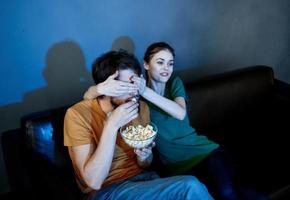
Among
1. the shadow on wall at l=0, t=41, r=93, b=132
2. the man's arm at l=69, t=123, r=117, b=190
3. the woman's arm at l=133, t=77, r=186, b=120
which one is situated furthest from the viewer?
the shadow on wall at l=0, t=41, r=93, b=132

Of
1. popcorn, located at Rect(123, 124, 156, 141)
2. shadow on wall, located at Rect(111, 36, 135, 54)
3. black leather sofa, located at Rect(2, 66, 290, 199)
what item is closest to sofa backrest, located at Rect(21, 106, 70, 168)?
black leather sofa, located at Rect(2, 66, 290, 199)

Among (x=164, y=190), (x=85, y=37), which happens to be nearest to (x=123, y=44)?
(x=85, y=37)

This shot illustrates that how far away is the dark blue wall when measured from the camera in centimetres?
186

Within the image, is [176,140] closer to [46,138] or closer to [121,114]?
[121,114]

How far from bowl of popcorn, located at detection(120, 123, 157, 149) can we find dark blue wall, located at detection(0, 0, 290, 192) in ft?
2.21

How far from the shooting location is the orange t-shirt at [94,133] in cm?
145

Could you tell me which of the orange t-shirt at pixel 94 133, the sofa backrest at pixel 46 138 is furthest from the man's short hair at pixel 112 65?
the sofa backrest at pixel 46 138

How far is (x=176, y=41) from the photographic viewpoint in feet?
7.86

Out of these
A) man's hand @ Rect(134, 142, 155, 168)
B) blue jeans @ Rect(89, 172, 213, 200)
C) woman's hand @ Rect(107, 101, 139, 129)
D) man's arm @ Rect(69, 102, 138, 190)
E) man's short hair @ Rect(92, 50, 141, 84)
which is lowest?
blue jeans @ Rect(89, 172, 213, 200)

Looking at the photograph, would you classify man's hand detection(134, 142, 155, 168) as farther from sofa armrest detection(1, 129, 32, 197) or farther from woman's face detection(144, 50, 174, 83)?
sofa armrest detection(1, 129, 32, 197)

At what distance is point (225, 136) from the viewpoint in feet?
7.53

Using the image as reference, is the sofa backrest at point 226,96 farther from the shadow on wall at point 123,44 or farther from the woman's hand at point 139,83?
the woman's hand at point 139,83

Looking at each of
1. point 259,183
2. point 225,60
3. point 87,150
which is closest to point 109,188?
point 87,150

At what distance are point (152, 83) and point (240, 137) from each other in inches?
32.0
